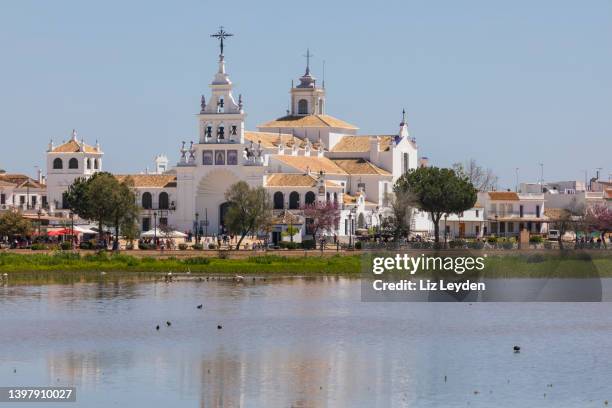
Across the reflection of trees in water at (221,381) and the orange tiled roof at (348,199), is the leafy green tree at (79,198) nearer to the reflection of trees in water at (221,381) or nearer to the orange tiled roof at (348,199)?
the orange tiled roof at (348,199)

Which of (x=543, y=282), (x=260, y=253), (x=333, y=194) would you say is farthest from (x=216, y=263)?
(x=333, y=194)

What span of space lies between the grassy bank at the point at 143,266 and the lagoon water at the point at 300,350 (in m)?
10.8

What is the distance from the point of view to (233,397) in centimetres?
3928

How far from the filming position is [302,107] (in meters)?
134

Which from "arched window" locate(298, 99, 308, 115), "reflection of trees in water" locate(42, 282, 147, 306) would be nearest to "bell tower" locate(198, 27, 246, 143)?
"arched window" locate(298, 99, 308, 115)

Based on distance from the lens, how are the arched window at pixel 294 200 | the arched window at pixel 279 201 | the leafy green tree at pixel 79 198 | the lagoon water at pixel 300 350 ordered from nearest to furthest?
the lagoon water at pixel 300 350 → the leafy green tree at pixel 79 198 → the arched window at pixel 294 200 → the arched window at pixel 279 201

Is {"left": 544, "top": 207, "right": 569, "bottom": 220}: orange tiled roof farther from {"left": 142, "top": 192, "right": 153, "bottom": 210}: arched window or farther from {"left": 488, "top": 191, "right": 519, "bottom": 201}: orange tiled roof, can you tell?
{"left": 142, "top": 192, "right": 153, "bottom": 210}: arched window

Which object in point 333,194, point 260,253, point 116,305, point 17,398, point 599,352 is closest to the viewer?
point 17,398

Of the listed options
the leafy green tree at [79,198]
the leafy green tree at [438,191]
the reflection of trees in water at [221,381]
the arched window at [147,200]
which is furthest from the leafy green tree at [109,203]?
the reflection of trees in water at [221,381]

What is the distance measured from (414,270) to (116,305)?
63.4 ft

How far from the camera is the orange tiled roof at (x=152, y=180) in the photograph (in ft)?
392

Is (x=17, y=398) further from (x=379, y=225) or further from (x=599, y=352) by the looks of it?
(x=379, y=225)

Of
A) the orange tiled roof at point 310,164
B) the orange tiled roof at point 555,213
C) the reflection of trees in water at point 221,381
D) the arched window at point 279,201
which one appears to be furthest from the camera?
the orange tiled roof at point 555,213

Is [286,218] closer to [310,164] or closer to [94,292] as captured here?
[310,164]
